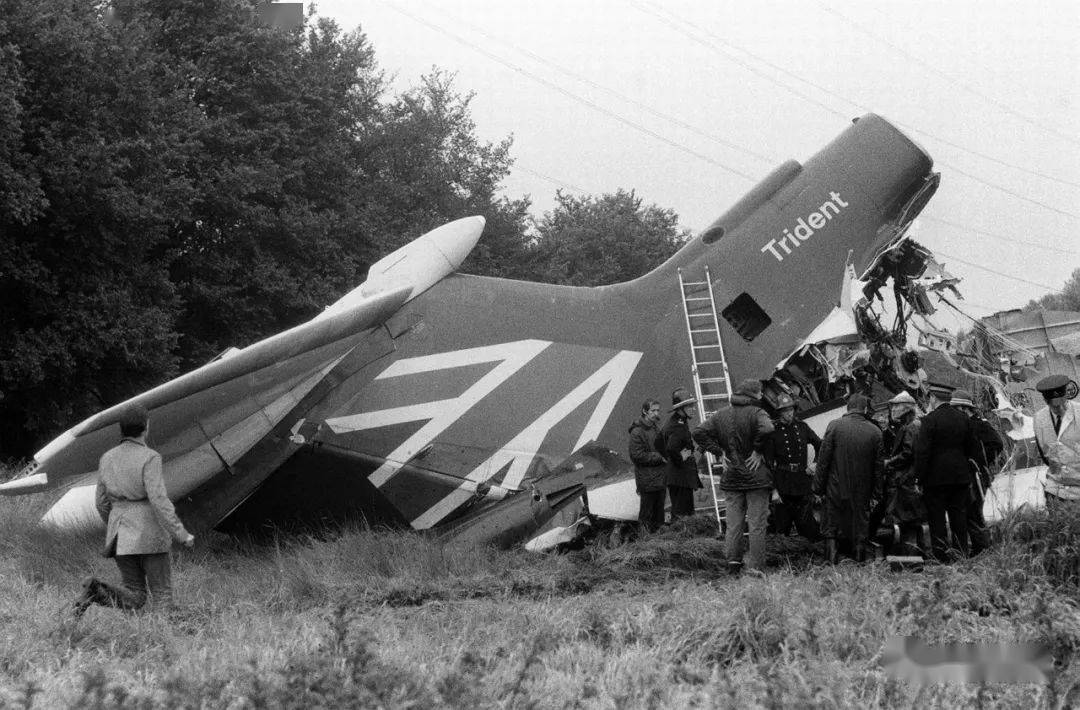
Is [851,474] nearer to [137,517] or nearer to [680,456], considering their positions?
[680,456]

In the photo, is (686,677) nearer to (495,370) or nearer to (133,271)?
(495,370)

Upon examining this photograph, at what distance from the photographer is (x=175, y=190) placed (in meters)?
26.2

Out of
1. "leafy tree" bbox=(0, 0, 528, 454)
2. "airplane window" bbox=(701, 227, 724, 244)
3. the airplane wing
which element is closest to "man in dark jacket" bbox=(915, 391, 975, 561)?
"airplane window" bbox=(701, 227, 724, 244)

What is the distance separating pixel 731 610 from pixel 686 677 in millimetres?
1053

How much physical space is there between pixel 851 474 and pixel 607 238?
50.7 metres

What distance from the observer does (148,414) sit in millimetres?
7941

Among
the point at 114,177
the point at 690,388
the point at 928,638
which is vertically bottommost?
the point at 928,638

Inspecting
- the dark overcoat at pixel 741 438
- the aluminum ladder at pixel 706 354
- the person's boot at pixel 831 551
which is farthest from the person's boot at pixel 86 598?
the person's boot at pixel 831 551

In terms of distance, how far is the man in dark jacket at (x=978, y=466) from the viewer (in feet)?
27.3

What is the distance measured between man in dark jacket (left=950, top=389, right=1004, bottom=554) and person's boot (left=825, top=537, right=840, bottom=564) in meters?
0.98

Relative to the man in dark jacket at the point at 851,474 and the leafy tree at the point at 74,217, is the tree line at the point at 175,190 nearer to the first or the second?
the leafy tree at the point at 74,217

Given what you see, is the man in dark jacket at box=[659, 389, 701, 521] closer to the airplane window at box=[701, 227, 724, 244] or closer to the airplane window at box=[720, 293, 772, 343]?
the airplane window at box=[720, 293, 772, 343]

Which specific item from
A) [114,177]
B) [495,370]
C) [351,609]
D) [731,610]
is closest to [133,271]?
[114,177]

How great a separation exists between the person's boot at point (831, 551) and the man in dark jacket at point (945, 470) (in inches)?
28.6
